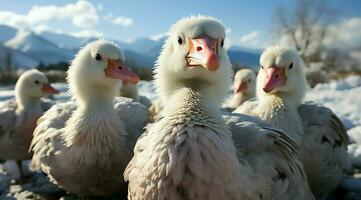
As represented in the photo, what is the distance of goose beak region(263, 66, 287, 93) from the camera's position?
4227mm

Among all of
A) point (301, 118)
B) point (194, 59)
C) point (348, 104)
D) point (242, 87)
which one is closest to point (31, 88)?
point (242, 87)

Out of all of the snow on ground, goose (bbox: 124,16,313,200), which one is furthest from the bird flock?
the snow on ground

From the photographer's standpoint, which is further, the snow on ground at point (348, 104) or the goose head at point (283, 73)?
the snow on ground at point (348, 104)

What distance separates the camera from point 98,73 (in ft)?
14.2

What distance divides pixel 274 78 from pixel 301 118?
543 millimetres

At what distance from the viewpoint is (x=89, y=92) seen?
4379 mm

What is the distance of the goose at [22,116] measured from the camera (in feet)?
19.2

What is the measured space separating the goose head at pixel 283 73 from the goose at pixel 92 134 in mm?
1406

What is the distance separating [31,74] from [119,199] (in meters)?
3.15

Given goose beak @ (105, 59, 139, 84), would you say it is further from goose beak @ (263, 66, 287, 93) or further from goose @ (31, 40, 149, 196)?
goose beak @ (263, 66, 287, 93)

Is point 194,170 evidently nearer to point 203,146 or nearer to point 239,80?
point 203,146

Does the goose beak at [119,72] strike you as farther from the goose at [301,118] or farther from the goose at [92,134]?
the goose at [301,118]

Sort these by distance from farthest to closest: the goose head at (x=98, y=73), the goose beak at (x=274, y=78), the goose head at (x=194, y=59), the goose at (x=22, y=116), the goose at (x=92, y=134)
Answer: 1. the goose at (x=22, y=116)
2. the goose head at (x=98, y=73)
3. the goose beak at (x=274, y=78)
4. the goose at (x=92, y=134)
5. the goose head at (x=194, y=59)

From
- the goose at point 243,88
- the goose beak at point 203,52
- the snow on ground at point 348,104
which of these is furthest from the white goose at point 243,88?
the goose beak at point 203,52
